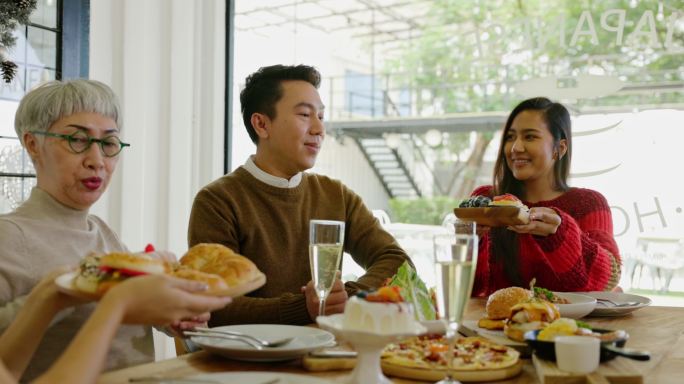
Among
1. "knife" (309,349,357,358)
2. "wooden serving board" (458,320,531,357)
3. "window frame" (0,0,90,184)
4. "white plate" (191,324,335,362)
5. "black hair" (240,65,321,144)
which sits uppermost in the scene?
"window frame" (0,0,90,184)

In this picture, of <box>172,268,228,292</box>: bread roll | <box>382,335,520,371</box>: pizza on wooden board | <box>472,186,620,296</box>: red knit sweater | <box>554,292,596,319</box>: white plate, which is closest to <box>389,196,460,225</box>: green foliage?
<box>472,186,620,296</box>: red knit sweater

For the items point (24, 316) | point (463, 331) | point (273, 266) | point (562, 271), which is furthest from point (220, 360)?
point (562, 271)

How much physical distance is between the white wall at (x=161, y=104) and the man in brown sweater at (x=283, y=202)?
1.15m

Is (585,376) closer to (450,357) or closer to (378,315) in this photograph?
(450,357)

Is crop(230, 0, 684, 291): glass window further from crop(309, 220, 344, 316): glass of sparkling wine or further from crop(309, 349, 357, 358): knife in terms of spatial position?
crop(309, 349, 357, 358): knife

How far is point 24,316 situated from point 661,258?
10.5ft

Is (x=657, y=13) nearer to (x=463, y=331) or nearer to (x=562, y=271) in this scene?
(x=562, y=271)

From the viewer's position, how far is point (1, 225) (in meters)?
1.51

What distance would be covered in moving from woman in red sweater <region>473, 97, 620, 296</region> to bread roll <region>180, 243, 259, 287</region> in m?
1.26

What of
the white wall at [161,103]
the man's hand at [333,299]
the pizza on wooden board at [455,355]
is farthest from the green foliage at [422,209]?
the pizza on wooden board at [455,355]

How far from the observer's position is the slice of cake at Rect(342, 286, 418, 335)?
1062 millimetres

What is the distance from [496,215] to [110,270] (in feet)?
4.36

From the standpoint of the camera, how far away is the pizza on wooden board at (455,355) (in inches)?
47.7

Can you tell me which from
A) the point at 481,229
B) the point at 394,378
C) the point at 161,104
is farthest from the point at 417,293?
the point at 161,104
